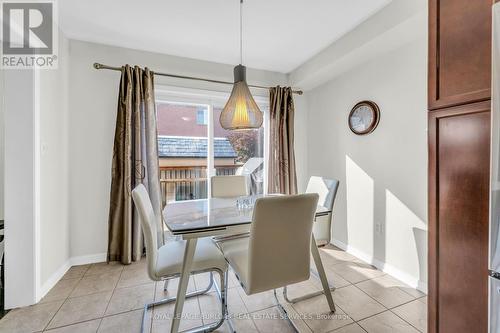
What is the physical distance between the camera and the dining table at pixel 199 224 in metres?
1.44

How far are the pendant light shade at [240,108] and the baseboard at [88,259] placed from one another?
7.13 feet

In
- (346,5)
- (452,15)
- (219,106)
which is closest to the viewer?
(452,15)

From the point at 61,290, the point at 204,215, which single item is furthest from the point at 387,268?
the point at 61,290

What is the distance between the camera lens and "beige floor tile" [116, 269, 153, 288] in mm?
2211

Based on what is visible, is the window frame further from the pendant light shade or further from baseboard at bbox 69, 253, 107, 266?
baseboard at bbox 69, 253, 107, 266

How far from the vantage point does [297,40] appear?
2.60 metres

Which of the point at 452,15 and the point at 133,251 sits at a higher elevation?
the point at 452,15

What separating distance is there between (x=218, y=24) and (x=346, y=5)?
3.86 ft

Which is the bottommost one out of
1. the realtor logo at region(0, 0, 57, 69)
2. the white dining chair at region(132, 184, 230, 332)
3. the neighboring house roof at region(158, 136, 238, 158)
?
the white dining chair at region(132, 184, 230, 332)

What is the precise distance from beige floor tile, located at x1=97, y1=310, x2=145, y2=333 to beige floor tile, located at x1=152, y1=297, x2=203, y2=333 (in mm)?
95

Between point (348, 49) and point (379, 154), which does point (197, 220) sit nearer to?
point (379, 154)

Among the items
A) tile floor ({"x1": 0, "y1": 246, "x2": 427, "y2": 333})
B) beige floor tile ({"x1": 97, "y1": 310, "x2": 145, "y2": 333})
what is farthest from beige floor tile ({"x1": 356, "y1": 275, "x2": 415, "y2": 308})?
beige floor tile ({"x1": 97, "y1": 310, "x2": 145, "y2": 333})

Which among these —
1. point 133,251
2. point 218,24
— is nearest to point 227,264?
point 133,251

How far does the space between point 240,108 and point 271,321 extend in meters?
1.64
